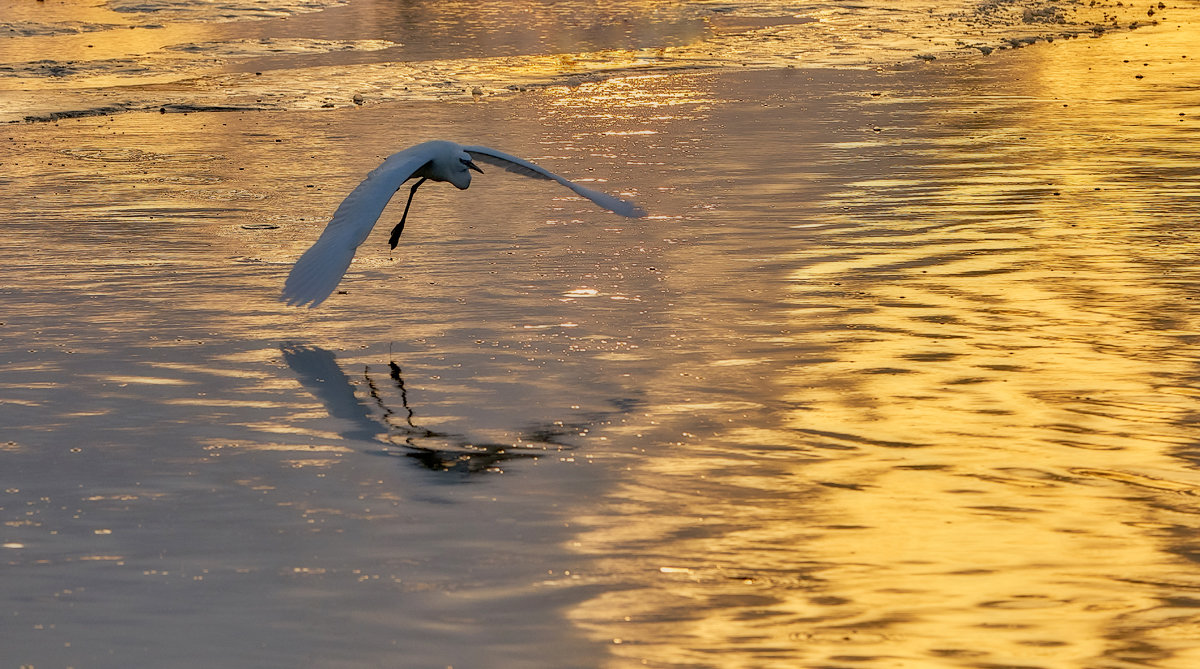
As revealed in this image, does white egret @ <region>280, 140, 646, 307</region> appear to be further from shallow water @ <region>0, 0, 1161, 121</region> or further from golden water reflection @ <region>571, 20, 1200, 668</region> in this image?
shallow water @ <region>0, 0, 1161, 121</region>

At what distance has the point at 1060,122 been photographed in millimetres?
16266

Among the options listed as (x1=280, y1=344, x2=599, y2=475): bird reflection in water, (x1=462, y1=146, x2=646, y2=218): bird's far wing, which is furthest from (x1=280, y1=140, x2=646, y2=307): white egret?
(x1=280, y1=344, x2=599, y2=475): bird reflection in water

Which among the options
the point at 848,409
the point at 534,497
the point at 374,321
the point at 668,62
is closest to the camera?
the point at 534,497

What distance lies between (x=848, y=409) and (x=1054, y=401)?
0.94 metres

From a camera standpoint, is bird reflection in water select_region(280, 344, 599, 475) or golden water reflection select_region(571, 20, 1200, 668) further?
bird reflection in water select_region(280, 344, 599, 475)

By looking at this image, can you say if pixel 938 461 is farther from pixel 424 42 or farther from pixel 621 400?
pixel 424 42

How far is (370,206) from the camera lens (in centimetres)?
875

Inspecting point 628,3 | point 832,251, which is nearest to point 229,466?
point 832,251

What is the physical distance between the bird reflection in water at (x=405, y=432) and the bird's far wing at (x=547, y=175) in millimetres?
1587

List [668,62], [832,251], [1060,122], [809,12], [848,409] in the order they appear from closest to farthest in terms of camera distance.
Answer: [848,409]
[832,251]
[1060,122]
[668,62]
[809,12]

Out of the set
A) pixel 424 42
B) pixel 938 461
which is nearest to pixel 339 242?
pixel 938 461

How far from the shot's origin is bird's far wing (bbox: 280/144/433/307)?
8.01m

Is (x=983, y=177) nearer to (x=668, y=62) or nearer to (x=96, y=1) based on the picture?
(x=668, y=62)

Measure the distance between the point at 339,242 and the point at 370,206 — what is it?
0.44 m
